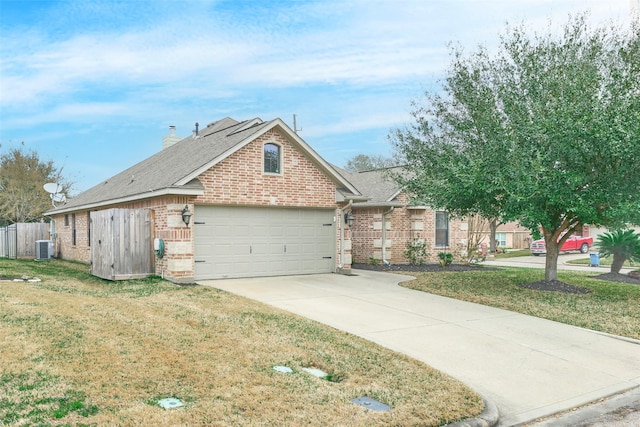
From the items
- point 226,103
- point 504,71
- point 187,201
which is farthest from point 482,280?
point 226,103

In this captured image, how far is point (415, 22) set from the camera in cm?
1443

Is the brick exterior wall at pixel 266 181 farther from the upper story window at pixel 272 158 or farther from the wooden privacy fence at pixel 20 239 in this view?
the wooden privacy fence at pixel 20 239

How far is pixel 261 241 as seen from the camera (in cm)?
1515

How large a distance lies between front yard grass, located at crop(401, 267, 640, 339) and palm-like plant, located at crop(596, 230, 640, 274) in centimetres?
228

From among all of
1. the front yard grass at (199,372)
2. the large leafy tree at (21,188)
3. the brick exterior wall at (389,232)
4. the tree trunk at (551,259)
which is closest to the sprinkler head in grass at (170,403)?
the front yard grass at (199,372)

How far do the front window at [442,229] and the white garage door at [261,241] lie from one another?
23.5ft

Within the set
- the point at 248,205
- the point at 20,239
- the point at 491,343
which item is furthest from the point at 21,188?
the point at 491,343

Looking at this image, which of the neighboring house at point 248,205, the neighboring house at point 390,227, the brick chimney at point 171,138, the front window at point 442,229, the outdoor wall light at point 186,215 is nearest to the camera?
the outdoor wall light at point 186,215

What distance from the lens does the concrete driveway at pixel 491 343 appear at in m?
5.89

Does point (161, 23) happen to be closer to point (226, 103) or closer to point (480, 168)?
point (480, 168)

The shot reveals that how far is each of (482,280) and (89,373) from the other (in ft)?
40.8

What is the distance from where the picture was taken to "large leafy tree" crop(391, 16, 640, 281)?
36.5ft

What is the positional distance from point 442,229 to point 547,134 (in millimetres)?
10807

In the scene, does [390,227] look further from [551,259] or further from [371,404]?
[371,404]
